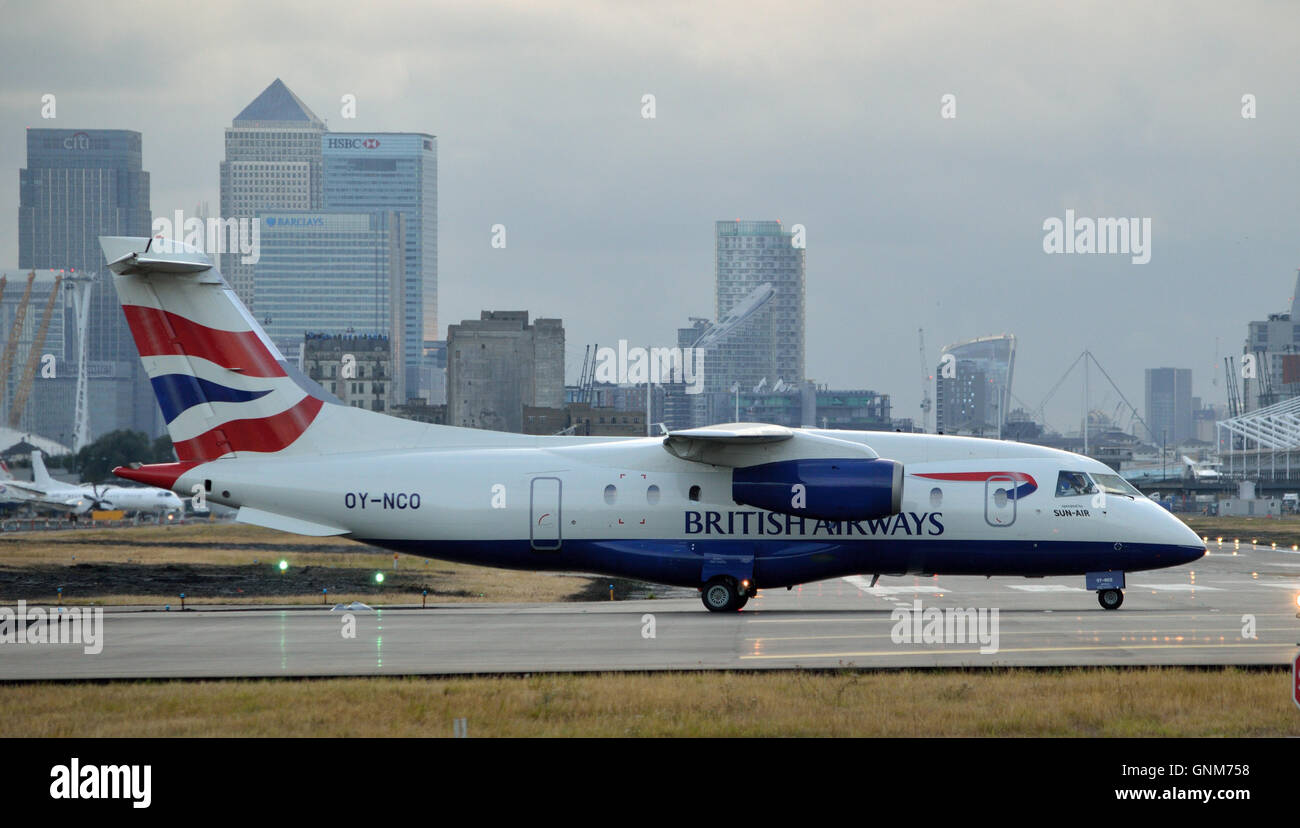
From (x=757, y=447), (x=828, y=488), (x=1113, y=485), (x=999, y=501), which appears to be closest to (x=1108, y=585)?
(x=1113, y=485)

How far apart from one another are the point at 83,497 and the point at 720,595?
351 ft

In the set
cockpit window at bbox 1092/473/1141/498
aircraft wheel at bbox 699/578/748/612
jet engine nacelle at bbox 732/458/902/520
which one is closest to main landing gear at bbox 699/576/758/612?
aircraft wheel at bbox 699/578/748/612

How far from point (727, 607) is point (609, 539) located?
313cm

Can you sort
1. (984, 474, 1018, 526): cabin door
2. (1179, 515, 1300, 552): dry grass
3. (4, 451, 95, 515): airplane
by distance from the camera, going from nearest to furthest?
1. (984, 474, 1018, 526): cabin door
2. (1179, 515, 1300, 552): dry grass
3. (4, 451, 95, 515): airplane

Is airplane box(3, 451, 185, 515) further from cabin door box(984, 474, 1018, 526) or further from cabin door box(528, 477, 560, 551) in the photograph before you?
cabin door box(984, 474, 1018, 526)

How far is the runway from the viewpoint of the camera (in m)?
20.9

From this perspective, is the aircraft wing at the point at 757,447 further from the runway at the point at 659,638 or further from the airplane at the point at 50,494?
the airplane at the point at 50,494

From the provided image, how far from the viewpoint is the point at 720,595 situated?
30234mm

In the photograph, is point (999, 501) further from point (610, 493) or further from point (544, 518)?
point (544, 518)

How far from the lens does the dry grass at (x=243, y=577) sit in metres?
40.7
